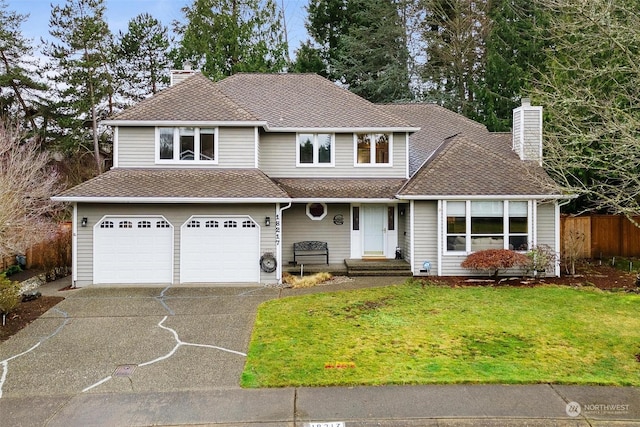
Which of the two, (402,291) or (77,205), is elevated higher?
(77,205)

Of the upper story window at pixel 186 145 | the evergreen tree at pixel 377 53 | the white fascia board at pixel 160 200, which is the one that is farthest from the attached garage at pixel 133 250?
the evergreen tree at pixel 377 53

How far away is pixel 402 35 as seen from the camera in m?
25.6

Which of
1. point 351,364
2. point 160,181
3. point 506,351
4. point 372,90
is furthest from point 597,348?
point 372,90

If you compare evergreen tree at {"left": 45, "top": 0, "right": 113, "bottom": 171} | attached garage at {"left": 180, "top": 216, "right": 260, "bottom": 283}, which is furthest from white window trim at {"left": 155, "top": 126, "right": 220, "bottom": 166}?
evergreen tree at {"left": 45, "top": 0, "right": 113, "bottom": 171}

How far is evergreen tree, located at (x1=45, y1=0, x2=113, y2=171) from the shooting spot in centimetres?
2398

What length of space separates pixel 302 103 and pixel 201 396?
12.3 meters

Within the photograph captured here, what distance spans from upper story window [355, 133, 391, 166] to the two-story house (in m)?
0.04

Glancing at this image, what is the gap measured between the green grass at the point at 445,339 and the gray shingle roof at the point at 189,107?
6.40 meters

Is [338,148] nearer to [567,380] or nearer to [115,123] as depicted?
[115,123]

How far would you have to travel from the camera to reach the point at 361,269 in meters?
13.3

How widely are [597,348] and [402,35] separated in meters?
22.9

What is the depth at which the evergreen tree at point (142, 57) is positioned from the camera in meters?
27.0

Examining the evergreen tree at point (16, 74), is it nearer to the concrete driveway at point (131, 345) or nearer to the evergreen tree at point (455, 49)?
the concrete driveway at point (131, 345)

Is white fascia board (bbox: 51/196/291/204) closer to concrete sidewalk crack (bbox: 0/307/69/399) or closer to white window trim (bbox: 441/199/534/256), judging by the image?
concrete sidewalk crack (bbox: 0/307/69/399)
